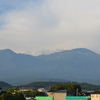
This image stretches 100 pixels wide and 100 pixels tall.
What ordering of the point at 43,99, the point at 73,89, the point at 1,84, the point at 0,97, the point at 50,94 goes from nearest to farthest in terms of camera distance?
the point at 0,97, the point at 43,99, the point at 50,94, the point at 73,89, the point at 1,84

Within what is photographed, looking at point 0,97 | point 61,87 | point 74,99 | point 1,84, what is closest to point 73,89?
point 61,87

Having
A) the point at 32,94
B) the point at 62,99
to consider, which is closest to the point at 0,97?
the point at 62,99

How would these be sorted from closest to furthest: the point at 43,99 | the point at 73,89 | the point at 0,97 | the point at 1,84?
the point at 0,97 < the point at 43,99 < the point at 73,89 < the point at 1,84

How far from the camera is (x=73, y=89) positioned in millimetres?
66688

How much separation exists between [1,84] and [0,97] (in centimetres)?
11495

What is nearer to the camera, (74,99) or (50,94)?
(74,99)

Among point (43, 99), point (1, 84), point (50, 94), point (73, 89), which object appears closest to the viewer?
point (43, 99)

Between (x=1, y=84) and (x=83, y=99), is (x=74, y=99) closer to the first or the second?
(x=83, y=99)

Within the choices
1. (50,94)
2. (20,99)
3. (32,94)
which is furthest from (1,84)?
(20,99)

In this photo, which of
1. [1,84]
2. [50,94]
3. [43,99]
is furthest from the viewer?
[1,84]

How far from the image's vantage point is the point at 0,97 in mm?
36875

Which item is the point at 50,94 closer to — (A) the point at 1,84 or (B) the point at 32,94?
(B) the point at 32,94

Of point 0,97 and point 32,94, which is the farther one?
point 32,94

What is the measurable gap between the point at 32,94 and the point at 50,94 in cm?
1676
